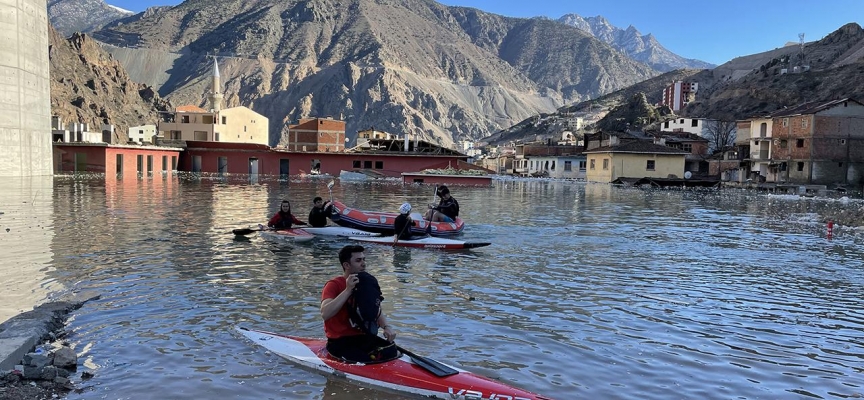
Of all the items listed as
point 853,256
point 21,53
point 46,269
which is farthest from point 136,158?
point 853,256

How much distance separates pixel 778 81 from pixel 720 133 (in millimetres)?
29761

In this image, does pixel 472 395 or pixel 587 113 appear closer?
pixel 472 395

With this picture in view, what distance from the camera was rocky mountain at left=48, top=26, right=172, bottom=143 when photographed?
111500mm

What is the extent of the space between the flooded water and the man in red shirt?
412 mm

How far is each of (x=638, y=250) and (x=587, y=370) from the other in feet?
39.0

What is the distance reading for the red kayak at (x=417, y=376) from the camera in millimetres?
7090

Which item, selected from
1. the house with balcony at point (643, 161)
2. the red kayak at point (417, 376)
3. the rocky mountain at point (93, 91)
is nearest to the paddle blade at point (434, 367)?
the red kayak at point (417, 376)

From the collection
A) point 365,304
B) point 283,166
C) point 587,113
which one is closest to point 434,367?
point 365,304

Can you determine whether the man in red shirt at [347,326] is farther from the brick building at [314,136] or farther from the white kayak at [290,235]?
the brick building at [314,136]

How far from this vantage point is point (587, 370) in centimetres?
862

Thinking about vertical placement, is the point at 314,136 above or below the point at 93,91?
below

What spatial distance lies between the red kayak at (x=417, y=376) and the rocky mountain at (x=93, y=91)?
110 meters

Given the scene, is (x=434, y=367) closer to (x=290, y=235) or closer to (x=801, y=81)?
(x=290, y=235)

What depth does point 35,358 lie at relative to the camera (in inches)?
299
